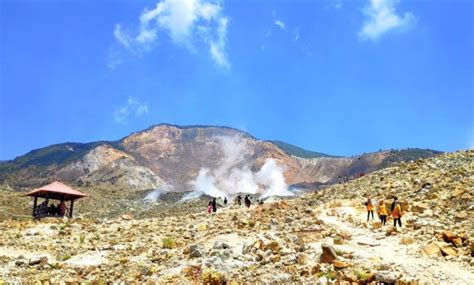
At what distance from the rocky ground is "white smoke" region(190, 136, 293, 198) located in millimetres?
82467

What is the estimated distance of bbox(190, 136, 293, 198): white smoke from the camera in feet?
367

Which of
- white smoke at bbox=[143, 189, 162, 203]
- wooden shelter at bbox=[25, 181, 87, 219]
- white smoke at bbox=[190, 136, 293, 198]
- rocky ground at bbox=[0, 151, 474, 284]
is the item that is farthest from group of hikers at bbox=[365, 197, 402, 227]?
white smoke at bbox=[190, 136, 293, 198]

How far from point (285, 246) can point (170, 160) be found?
129 meters

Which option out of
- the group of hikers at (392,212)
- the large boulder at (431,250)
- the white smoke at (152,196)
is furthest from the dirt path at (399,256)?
the white smoke at (152,196)

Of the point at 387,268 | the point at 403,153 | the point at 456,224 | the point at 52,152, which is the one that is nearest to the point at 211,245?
the point at 387,268

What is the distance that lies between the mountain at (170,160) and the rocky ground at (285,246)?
239 ft

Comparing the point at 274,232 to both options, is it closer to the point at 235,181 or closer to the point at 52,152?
the point at 235,181

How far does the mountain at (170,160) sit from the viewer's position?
107m

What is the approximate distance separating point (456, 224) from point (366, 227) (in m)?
3.23

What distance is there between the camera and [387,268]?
37.0ft

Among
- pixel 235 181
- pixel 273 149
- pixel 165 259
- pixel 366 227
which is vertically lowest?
pixel 165 259

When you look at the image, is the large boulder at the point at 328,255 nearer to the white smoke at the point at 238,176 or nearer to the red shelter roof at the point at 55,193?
the red shelter roof at the point at 55,193

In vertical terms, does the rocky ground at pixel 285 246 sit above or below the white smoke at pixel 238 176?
below

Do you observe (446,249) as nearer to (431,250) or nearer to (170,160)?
(431,250)
